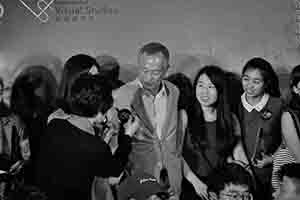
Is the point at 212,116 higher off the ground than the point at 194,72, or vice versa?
the point at 194,72

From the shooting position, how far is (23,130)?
2803 millimetres

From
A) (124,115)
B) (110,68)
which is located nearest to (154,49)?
(110,68)

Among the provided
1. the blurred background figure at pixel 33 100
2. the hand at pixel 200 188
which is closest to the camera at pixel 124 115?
the blurred background figure at pixel 33 100

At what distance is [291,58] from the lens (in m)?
2.77

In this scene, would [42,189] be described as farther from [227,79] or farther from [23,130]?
[227,79]

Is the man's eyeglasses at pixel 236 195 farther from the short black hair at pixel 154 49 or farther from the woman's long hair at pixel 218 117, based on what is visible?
the short black hair at pixel 154 49

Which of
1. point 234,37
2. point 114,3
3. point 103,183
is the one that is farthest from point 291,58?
point 103,183

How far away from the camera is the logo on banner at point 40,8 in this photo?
9.36 feet

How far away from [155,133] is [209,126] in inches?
12.7

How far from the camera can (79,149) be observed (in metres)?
2.69

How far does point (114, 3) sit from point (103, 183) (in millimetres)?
1087

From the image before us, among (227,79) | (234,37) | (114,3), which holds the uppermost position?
(114,3)

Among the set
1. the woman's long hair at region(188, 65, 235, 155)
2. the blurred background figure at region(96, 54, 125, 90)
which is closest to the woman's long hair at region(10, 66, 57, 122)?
the blurred background figure at region(96, 54, 125, 90)

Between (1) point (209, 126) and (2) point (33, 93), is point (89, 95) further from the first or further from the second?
(1) point (209, 126)
